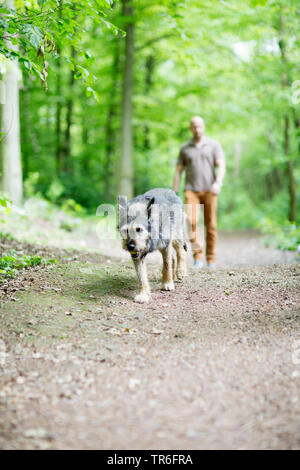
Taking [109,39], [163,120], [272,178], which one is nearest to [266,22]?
[163,120]

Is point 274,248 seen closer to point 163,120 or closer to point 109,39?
point 163,120

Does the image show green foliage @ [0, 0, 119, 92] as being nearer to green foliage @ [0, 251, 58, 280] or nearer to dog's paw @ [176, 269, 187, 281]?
green foliage @ [0, 251, 58, 280]

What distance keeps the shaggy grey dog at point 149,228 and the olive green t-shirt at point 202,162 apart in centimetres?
170

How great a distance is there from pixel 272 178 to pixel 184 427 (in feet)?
109

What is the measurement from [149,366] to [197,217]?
4.40 metres

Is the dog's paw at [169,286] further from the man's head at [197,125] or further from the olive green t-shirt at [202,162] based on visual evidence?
the man's head at [197,125]

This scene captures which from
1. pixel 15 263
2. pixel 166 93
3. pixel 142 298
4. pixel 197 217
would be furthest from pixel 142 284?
pixel 166 93

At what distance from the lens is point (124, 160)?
44.9ft

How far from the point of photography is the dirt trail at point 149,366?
2.51 meters

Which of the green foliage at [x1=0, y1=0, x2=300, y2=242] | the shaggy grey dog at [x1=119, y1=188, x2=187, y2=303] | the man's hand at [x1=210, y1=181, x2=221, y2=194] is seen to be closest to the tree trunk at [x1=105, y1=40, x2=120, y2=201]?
the green foliage at [x1=0, y1=0, x2=300, y2=242]

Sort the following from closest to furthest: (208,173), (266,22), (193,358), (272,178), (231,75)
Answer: (193,358)
(208,173)
(266,22)
(231,75)
(272,178)

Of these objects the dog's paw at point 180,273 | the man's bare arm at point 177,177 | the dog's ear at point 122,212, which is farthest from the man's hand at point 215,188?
the dog's ear at point 122,212

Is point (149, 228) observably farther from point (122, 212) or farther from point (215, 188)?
point (215, 188)
